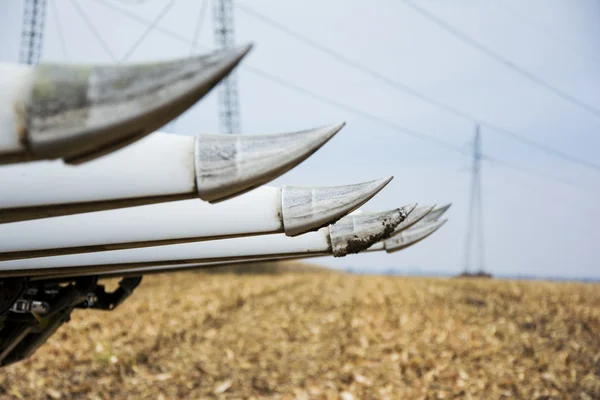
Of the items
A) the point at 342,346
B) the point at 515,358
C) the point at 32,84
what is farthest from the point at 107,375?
the point at 32,84

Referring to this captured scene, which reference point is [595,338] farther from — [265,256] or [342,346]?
[265,256]

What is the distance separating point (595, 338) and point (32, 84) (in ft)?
36.3

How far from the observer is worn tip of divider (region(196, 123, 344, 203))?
138cm

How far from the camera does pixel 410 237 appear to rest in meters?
3.80

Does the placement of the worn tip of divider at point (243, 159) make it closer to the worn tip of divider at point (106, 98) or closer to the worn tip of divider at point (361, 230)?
the worn tip of divider at point (106, 98)

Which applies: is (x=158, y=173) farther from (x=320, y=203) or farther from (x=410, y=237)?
(x=410, y=237)

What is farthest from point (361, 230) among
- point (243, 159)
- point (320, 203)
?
point (243, 159)

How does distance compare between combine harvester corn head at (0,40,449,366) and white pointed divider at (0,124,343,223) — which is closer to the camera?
combine harvester corn head at (0,40,449,366)

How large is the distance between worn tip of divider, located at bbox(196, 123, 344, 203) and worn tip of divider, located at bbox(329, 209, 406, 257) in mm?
1111

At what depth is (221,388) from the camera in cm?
673

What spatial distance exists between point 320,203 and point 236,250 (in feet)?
3.07

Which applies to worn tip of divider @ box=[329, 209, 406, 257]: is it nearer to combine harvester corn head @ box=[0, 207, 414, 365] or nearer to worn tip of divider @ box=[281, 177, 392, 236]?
combine harvester corn head @ box=[0, 207, 414, 365]

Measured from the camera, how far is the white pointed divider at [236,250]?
258cm

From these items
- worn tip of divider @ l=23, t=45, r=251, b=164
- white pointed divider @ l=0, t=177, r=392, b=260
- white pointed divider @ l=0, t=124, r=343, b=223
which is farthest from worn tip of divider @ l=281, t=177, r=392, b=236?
worn tip of divider @ l=23, t=45, r=251, b=164
